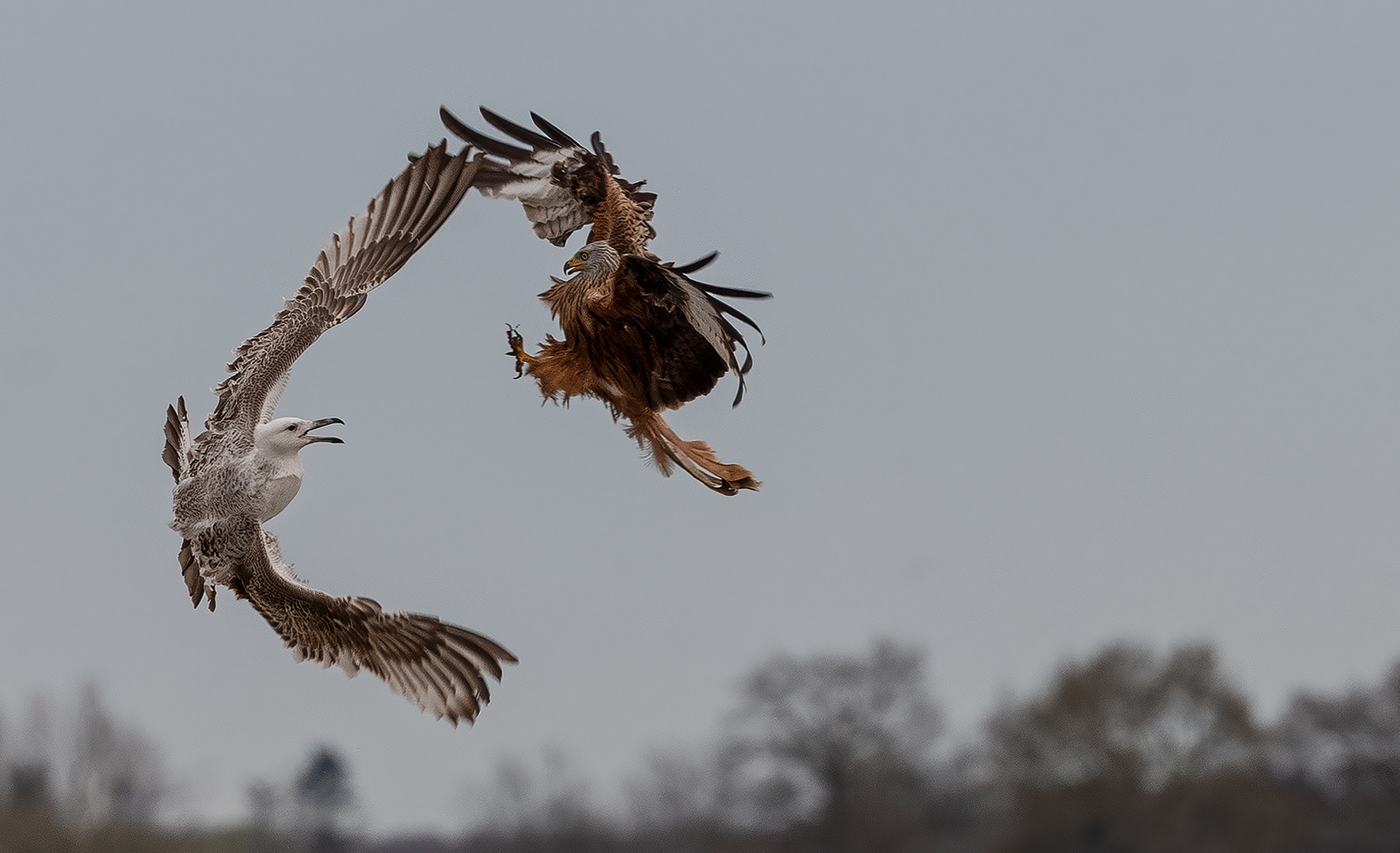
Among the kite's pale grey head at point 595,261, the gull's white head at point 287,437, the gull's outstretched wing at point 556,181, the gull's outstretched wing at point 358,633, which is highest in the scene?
the gull's outstretched wing at point 556,181

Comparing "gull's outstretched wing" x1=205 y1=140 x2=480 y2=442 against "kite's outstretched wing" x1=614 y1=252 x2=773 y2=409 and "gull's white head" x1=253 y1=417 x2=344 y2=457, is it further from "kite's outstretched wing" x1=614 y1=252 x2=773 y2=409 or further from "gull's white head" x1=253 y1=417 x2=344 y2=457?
"kite's outstretched wing" x1=614 y1=252 x2=773 y2=409

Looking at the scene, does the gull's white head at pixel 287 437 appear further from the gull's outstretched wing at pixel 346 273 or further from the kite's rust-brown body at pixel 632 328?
the kite's rust-brown body at pixel 632 328

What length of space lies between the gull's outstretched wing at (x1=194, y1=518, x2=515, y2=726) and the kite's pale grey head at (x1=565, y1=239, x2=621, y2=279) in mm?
1498

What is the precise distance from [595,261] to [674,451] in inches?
34.7

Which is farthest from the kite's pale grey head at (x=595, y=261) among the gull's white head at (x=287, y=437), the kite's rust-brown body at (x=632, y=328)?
the gull's white head at (x=287, y=437)

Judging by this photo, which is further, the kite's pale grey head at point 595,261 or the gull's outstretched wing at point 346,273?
the gull's outstretched wing at point 346,273

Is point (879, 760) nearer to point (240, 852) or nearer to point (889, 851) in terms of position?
point (889, 851)

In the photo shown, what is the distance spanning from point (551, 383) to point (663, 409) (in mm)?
480

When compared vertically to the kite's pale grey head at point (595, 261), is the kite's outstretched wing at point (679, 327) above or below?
below

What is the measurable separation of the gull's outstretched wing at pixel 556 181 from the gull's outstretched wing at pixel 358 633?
1762 millimetres

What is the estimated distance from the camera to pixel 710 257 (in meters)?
6.22

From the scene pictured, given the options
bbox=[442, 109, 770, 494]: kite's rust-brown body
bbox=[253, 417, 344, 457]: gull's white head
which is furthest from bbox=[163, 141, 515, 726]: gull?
bbox=[442, 109, 770, 494]: kite's rust-brown body

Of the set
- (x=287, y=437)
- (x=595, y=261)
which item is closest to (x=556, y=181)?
(x=595, y=261)

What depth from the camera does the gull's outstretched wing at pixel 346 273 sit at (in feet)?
23.1
